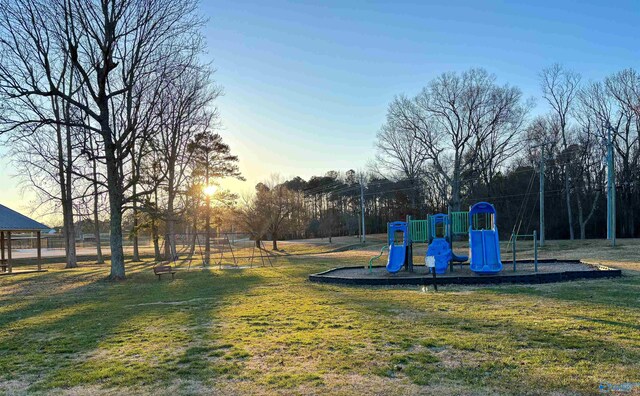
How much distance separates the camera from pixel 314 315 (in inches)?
310

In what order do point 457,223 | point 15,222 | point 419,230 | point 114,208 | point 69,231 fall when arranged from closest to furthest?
point 457,223
point 419,230
point 114,208
point 15,222
point 69,231

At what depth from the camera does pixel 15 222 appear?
22.0 meters

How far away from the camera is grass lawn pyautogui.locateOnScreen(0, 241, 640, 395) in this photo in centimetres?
433

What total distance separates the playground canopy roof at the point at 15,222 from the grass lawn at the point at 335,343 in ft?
43.7

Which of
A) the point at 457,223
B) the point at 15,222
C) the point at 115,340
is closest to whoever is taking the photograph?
the point at 115,340

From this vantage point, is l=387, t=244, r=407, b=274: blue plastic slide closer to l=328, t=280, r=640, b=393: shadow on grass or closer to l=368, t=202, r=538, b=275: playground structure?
l=368, t=202, r=538, b=275: playground structure

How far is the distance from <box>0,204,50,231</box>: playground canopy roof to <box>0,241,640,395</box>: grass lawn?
525 inches

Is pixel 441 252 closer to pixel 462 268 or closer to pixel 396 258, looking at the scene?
pixel 396 258

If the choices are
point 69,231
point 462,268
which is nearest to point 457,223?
point 462,268

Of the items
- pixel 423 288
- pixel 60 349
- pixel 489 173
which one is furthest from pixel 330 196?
pixel 60 349

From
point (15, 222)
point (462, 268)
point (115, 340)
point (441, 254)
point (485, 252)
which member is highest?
point (15, 222)

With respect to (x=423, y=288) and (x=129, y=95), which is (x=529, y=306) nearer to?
(x=423, y=288)

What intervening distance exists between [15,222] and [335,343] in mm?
22320

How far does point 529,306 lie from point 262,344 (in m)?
5.16
